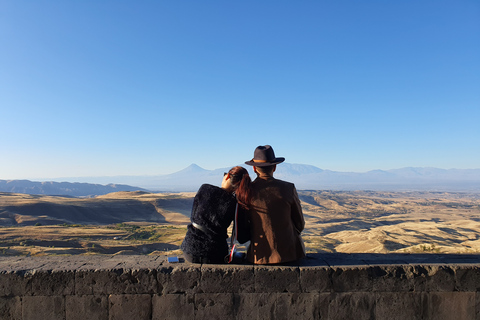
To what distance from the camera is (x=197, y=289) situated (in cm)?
321

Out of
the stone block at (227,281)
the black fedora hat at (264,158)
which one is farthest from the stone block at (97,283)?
the black fedora hat at (264,158)

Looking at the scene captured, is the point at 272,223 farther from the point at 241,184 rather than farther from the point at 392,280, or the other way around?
the point at 392,280

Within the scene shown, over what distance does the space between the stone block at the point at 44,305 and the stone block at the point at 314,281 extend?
7.59 feet

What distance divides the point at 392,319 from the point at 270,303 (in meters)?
1.18

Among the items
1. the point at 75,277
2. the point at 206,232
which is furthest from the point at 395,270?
the point at 75,277

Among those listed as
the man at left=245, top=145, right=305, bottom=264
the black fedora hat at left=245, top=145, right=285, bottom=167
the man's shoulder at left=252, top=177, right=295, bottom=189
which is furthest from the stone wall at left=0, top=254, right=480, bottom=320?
the black fedora hat at left=245, top=145, right=285, bottom=167

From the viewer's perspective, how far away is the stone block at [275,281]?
10.5 ft

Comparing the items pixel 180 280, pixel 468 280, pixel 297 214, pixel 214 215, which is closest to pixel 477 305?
pixel 468 280

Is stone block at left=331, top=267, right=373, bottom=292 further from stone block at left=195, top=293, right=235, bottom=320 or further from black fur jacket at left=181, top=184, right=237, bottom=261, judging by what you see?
black fur jacket at left=181, top=184, right=237, bottom=261

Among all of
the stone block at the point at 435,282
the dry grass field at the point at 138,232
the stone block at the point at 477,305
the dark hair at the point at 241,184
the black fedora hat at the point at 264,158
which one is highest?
the black fedora hat at the point at 264,158

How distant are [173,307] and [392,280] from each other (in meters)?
2.11

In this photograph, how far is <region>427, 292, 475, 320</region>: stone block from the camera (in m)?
3.23

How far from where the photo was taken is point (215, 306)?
126 inches

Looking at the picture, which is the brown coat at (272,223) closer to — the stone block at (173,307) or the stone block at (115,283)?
the stone block at (173,307)
